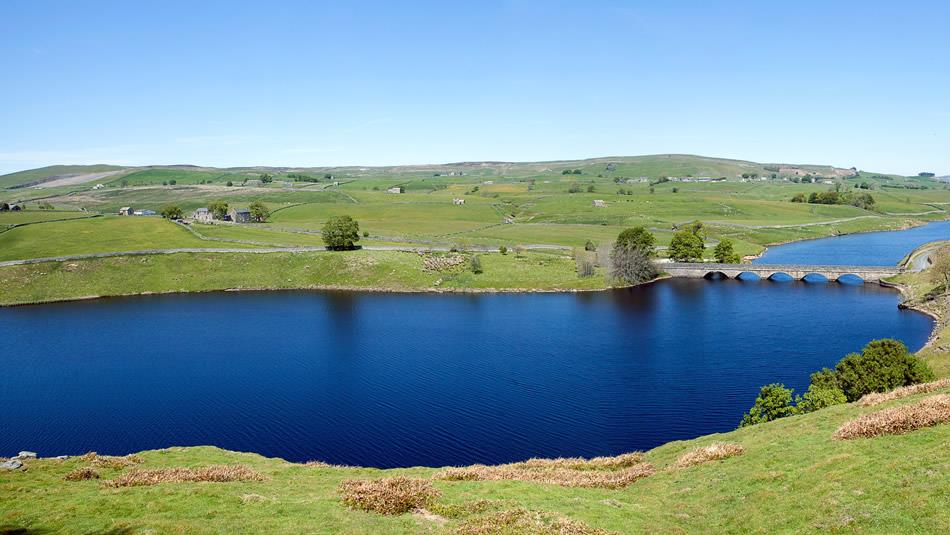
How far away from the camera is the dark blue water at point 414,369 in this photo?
59.3m

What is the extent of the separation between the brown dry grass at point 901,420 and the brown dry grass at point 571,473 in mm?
11570

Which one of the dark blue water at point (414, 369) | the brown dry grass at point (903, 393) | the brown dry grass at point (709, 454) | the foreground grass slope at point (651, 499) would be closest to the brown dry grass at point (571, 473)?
the foreground grass slope at point (651, 499)

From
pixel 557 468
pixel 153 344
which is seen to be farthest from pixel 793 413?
pixel 153 344

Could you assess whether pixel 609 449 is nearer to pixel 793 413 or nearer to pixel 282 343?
pixel 793 413

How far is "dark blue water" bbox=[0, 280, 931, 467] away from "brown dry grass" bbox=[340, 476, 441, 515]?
885 inches

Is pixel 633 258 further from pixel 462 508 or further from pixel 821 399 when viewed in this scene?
pixel 462 508

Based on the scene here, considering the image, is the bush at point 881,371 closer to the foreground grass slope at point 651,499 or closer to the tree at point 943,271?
the foreground grass slope at point 651,499

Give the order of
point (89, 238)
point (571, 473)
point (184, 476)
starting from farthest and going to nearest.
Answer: point (89, 238) → point (571, 473) → point (184, 476)

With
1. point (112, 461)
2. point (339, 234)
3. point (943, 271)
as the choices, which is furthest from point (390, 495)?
point (339, 234)

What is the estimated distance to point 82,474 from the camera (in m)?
34.2

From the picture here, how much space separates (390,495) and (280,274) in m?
127

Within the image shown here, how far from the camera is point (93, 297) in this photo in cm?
13100

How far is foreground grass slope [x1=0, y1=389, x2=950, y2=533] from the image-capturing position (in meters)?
23.3

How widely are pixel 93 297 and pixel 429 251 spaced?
79.7m
